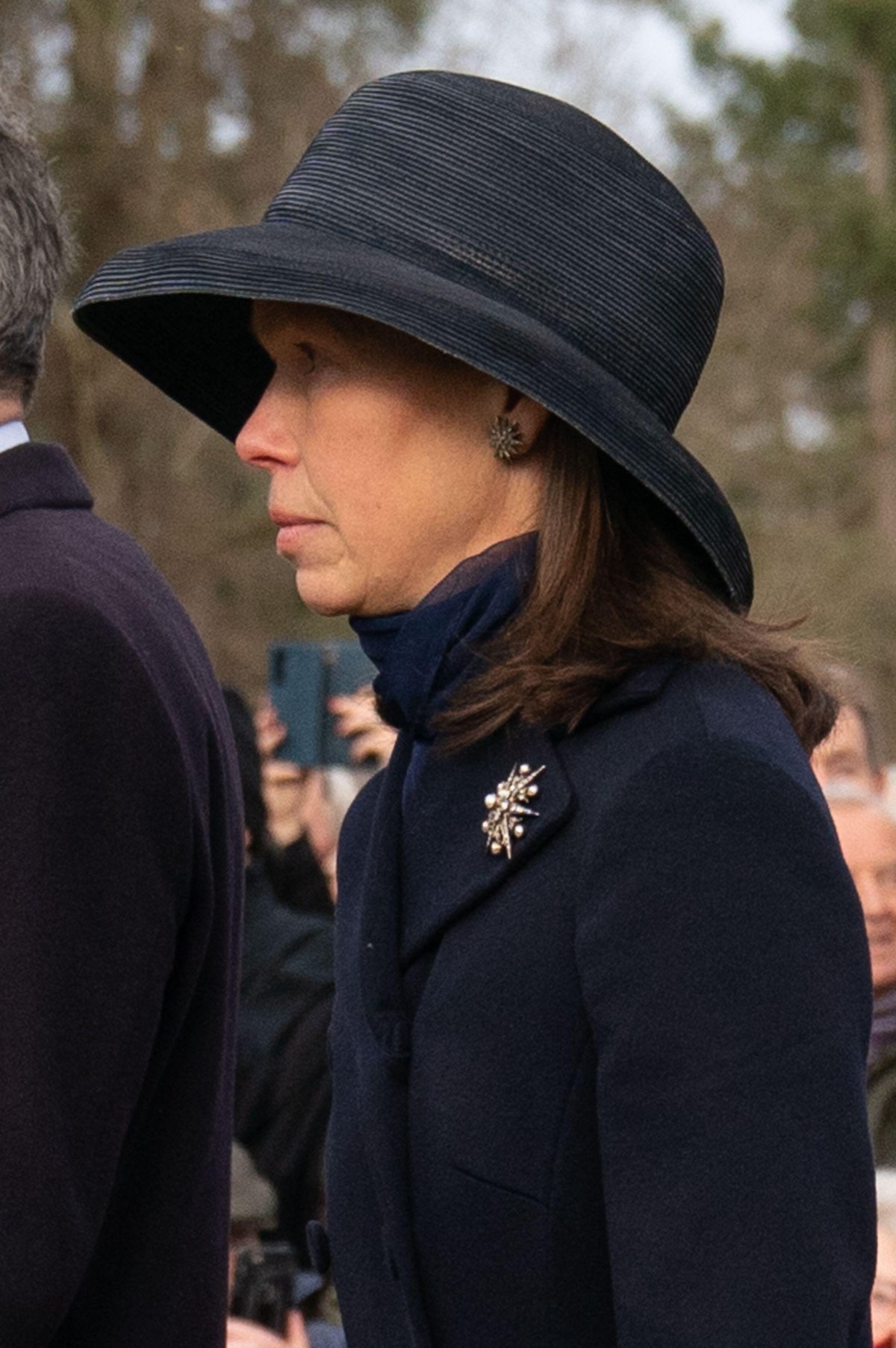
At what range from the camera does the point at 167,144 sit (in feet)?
39.8

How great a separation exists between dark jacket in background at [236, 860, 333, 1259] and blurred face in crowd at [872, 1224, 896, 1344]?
158cm

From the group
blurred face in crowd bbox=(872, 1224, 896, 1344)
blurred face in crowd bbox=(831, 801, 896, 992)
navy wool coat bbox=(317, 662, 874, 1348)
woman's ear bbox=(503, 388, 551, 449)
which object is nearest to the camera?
navy wool coat bbox=(317, 662, 874, 1348)

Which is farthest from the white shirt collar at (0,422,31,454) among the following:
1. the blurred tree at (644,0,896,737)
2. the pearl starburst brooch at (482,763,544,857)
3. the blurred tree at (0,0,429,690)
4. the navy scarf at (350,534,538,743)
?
the blurred tree at (644,0,896,737)

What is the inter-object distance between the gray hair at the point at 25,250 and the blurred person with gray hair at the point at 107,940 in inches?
4.2

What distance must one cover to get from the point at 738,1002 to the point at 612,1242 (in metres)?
0.19

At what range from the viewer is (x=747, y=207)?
70.6 ft

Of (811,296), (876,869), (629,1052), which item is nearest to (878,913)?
(876,869)

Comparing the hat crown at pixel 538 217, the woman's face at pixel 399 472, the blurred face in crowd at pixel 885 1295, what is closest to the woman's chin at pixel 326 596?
the woman's face at pixel 399 472

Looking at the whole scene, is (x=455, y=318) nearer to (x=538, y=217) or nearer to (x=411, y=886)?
(x=538, y=217)

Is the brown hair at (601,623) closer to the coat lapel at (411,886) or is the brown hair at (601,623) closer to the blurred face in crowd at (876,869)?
the coat lapel at (411,886)

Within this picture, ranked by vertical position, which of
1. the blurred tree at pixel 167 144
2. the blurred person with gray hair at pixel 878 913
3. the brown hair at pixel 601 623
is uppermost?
the blurred tree at pixel 167 144

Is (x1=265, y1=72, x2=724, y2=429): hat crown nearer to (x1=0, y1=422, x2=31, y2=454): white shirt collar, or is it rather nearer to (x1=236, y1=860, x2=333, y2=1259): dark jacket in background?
(x1=0, y1=422, x2=31, y2=454): white shirt collar

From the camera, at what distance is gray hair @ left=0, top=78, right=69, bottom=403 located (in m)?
1.89

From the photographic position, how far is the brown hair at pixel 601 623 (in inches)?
61.2
